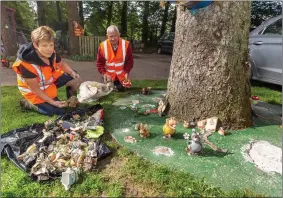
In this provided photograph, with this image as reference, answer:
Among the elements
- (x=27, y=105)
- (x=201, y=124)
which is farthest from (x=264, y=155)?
(x=27, y=105)

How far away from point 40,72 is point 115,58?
5.48 ft

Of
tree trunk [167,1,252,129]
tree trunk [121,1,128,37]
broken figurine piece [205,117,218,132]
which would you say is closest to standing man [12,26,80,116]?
tree trunk [167,1,252,129]

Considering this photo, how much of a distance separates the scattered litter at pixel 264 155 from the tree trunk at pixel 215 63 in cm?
45

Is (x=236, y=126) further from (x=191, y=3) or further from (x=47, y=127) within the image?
(x=47, y=127)

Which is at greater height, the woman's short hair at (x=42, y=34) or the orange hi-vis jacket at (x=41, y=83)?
the woman's short hair at (x=42, y=34)

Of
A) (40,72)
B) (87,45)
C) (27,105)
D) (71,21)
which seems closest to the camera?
(40,72)

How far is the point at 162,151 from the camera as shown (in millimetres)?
2932

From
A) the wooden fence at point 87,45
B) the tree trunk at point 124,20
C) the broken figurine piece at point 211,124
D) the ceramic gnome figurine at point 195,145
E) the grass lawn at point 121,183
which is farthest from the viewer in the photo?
the tree trunk at point 124,20

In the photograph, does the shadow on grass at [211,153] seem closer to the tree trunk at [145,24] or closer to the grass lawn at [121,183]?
the grass lawn at [121,183]

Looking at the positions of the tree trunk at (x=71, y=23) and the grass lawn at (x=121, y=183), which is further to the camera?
the tree trunk at (x=71, y=23)

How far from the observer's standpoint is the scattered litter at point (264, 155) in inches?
104

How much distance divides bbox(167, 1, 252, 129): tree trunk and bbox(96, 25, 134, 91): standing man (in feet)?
5.95

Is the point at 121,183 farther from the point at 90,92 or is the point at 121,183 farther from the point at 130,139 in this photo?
the point at 90,92

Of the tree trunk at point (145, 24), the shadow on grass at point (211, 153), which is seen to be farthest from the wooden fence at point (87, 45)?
the shadow on grass at point (211, 153)
